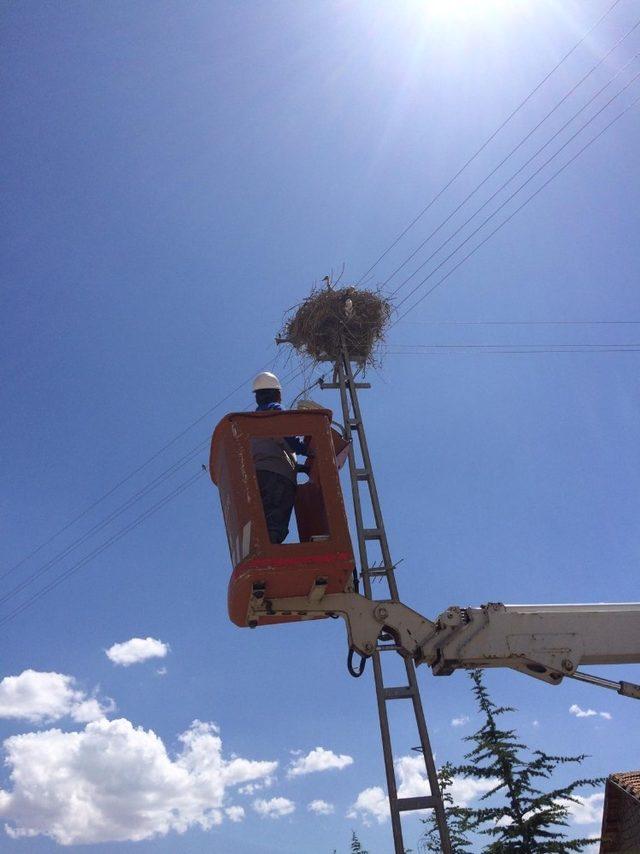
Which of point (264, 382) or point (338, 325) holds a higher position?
point (338, 325)

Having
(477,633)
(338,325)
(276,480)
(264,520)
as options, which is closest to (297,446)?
(276,480)

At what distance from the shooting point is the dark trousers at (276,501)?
3.92 meters

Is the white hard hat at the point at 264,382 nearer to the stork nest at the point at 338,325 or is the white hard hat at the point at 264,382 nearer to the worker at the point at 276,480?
the worker at the point at 276,480

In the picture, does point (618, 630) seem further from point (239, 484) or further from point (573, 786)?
point (573, 786)

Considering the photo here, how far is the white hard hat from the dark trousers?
99 cm

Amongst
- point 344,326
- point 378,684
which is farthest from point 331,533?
point 344,326

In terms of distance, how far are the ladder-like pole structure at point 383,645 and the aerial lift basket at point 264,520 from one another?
121cm

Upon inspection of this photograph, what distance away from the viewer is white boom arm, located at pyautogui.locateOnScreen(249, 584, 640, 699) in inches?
144

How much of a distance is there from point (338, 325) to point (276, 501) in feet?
16.9

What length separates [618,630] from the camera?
3.84m

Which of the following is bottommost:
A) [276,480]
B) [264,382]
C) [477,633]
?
[477,633]

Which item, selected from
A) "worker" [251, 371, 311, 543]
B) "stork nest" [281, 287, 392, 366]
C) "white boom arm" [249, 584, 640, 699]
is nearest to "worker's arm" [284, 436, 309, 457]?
"worker" [251, 371, 311, 543]

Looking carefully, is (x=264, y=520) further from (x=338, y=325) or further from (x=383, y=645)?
(x=338, y=325)

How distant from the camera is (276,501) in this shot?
Result: 3990 millimetres
